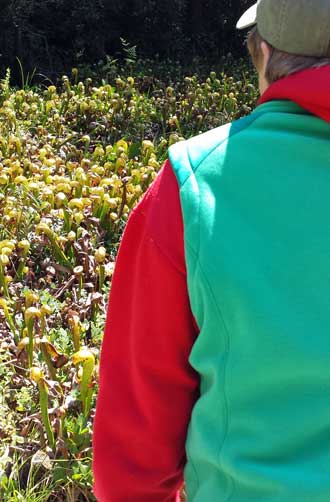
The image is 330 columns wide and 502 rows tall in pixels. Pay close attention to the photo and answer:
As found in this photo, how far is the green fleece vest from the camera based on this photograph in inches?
39.8

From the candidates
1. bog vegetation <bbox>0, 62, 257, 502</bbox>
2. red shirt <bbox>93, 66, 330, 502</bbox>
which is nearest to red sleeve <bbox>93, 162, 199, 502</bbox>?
red shirt <bbox>93, 66, 330, 502</bbox>

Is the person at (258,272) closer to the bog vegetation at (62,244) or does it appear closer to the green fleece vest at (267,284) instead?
the green fleece vest at (267,284)

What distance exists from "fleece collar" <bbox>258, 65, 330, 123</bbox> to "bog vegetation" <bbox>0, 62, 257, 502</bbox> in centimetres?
131

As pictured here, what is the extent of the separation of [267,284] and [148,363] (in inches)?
12.2

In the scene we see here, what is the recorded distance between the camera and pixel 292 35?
3.53ft

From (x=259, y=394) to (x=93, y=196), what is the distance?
2668 mm

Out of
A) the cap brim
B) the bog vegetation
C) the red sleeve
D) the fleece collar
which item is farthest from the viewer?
the bog vegetation

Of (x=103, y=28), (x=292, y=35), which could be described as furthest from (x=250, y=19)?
(x=103, y=28)

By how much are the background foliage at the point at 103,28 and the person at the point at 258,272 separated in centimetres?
639

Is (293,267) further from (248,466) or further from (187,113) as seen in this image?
(187,113)

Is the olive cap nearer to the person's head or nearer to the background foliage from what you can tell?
the person's head

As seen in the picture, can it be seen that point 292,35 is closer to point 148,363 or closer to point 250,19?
point 250,19

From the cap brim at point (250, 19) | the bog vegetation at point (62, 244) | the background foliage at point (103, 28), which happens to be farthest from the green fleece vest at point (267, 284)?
the background foliage at point (103, 28)

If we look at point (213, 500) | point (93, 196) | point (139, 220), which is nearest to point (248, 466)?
point (213, 500)
